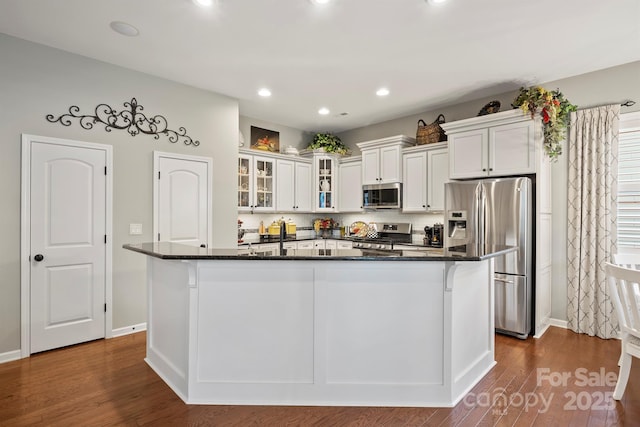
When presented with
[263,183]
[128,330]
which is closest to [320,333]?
[128,330]

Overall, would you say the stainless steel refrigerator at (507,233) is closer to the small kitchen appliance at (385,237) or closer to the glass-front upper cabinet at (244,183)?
the small kitchen appliance at (385,237)

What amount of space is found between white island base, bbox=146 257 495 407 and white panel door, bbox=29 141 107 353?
1858 mm

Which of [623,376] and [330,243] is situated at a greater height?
[330,243]

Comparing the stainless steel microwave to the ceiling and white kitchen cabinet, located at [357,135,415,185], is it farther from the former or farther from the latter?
Answer: the ceiling

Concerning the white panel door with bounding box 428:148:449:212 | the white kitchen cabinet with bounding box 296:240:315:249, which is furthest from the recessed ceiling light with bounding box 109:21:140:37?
the white panel door with bounding box 428:148:449:212

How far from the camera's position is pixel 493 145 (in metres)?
3.98

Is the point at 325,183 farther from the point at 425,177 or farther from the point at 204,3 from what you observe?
the point at 204,3

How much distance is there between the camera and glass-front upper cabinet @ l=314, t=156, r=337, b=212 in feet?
19.7

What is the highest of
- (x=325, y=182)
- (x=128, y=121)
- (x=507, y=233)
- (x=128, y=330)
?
(x=128, y=121)

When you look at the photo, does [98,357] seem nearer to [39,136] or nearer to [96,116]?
[39,136]

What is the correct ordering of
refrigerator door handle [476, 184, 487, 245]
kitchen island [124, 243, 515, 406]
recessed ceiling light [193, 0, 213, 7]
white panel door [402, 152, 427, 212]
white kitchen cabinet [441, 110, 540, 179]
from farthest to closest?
white panel door [402, 152, 427, 212] → refrigerator door handle [476, 184, 487, 245] → white kitchen cabinet [441, 110, 540, 179] → recessed ceiling light [193, 0, 213, 7] → kitchen island [124, 243, 515, 406]

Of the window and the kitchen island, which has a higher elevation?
the window

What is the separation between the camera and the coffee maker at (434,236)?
478 cm

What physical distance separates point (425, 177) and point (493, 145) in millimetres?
1080
